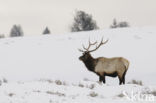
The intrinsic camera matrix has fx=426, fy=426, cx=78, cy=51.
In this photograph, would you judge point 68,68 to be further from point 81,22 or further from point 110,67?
point 81,22

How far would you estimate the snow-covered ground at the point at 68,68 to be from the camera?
8774 millimetres

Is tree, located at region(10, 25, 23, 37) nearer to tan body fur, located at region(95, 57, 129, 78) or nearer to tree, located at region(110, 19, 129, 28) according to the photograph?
tree, located at region(110, 19, 129, 28)

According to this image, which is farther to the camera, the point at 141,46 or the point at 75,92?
the point at 141,46

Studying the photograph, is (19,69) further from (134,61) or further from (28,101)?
(28,101)

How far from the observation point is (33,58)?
21406 millimetres

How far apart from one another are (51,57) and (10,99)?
13.6m

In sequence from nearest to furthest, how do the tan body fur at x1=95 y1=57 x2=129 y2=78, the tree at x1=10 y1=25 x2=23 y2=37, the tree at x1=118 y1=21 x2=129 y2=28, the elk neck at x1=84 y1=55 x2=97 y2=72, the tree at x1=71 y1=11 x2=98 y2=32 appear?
the tan body fur at x1=95 y1=57 x2=129 y2=78
the elk neck at x1=84 y1=55 x2=97 y2=72
the tree at x1=71 y1=11 x2=98 y2=32
the tree at x1=118 y1=21 x2=129 y2=28
the tree at x1=10 y1=25 x2=23 y2=37

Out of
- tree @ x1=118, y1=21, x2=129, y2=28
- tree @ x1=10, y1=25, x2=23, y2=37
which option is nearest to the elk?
tree @ x1=118, y1=21, x2=129, y2=28

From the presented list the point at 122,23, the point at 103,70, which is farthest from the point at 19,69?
the point at 122,23

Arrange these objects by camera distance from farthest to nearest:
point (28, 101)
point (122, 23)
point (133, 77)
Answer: point (122, 23) → point (133, 77) → point (28, 101)

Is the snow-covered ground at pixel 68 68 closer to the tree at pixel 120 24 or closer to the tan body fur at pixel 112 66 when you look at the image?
the tan body fur at pixel 112 66

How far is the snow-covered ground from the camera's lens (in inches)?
345

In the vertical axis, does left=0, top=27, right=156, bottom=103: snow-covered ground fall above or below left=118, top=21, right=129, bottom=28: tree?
below

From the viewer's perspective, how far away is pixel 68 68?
63.2ft
